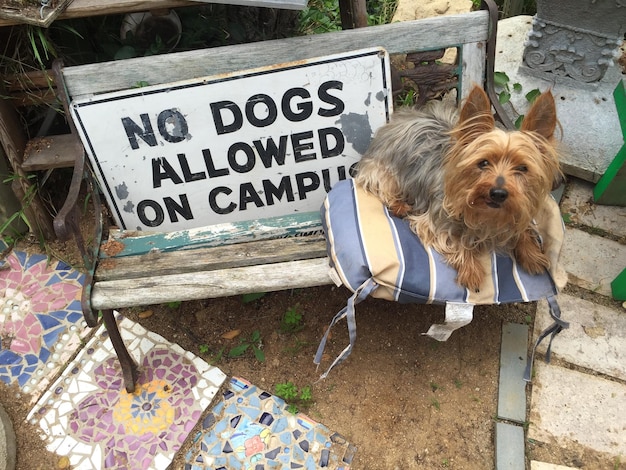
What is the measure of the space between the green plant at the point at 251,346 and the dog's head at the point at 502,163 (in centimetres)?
137

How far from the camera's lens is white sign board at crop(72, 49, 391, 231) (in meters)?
2.68

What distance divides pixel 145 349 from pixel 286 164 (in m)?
1.23

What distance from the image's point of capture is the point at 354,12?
2945mm

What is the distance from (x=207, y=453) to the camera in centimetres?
261

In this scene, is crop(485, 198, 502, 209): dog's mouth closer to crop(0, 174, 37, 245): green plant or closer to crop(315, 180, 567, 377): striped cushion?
crop(315, 180, 567, 377): striped cushion

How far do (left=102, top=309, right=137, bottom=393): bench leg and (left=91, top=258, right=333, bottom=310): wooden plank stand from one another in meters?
0.14

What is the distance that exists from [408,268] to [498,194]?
1.77 feet

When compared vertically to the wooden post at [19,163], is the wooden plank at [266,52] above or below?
above

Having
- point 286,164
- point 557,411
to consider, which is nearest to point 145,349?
point 286,164

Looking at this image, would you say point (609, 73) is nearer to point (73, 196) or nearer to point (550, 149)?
point (550, 149)

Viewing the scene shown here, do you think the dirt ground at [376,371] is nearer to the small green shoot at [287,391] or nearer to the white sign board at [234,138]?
the small green shoot at [287,391]

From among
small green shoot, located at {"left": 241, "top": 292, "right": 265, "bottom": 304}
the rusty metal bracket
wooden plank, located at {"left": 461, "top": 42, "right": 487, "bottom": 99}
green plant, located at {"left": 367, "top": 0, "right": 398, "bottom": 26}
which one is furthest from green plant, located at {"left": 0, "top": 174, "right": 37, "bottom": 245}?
green plant, located at {"left": 367, "top": 0, "right": 398, "bottom": 26}

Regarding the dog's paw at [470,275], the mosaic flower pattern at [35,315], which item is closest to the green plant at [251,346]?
the mosaic flower pattern at [35,315]

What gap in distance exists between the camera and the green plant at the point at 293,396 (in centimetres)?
272
